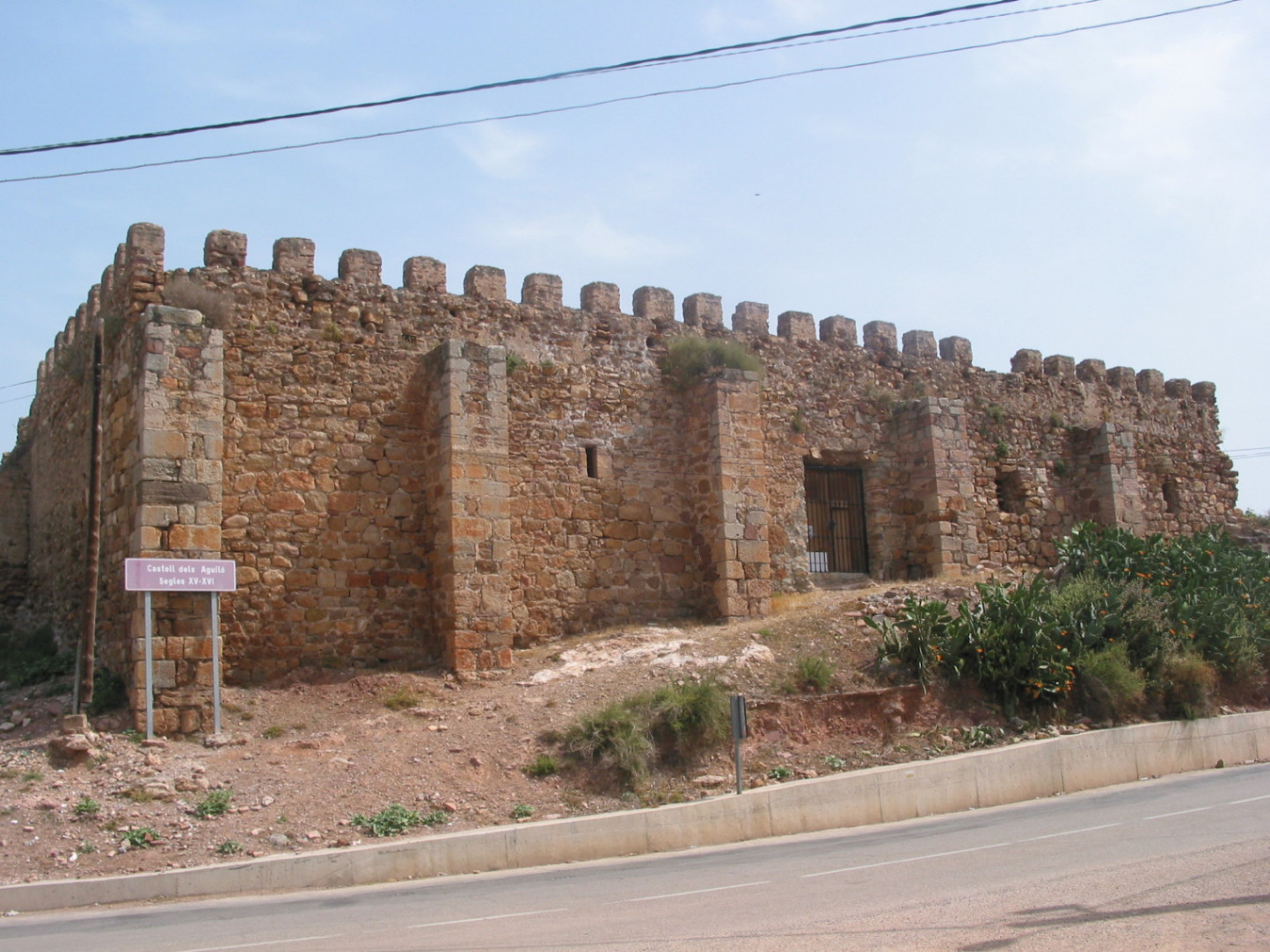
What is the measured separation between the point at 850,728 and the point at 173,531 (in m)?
7.74

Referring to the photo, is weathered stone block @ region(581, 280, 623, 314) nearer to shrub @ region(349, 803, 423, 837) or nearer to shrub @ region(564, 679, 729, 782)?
shrub @ region(564, 679, 729, 782)

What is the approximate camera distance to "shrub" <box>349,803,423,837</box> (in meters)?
10.3

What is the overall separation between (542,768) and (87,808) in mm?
4124

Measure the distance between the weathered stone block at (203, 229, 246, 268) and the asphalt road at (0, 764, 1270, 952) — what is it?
7835 millimetres

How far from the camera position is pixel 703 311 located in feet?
57.6

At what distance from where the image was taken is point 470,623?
13680mm

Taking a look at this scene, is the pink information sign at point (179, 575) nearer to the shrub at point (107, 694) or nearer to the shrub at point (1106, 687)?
the shrub at point (107, 694)

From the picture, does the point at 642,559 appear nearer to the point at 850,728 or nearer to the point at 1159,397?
the point at 850,728

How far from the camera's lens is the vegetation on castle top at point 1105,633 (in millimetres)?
14172

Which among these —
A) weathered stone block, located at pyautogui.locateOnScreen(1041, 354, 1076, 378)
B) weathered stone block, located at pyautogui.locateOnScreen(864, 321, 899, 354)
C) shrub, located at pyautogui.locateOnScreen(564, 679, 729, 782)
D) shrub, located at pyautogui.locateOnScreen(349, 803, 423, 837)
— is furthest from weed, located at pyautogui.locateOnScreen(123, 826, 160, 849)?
weathered stone block, located at pyautogui.locateOnScreen(1041, 354, 1076, 378)

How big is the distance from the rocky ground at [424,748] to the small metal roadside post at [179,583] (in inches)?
17.7

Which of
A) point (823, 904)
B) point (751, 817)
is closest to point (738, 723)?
point (751, 817)

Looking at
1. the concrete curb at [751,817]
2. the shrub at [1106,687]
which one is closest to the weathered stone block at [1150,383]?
the concrete curb at [751,817]

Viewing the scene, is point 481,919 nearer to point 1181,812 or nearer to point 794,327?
point 1181,812
